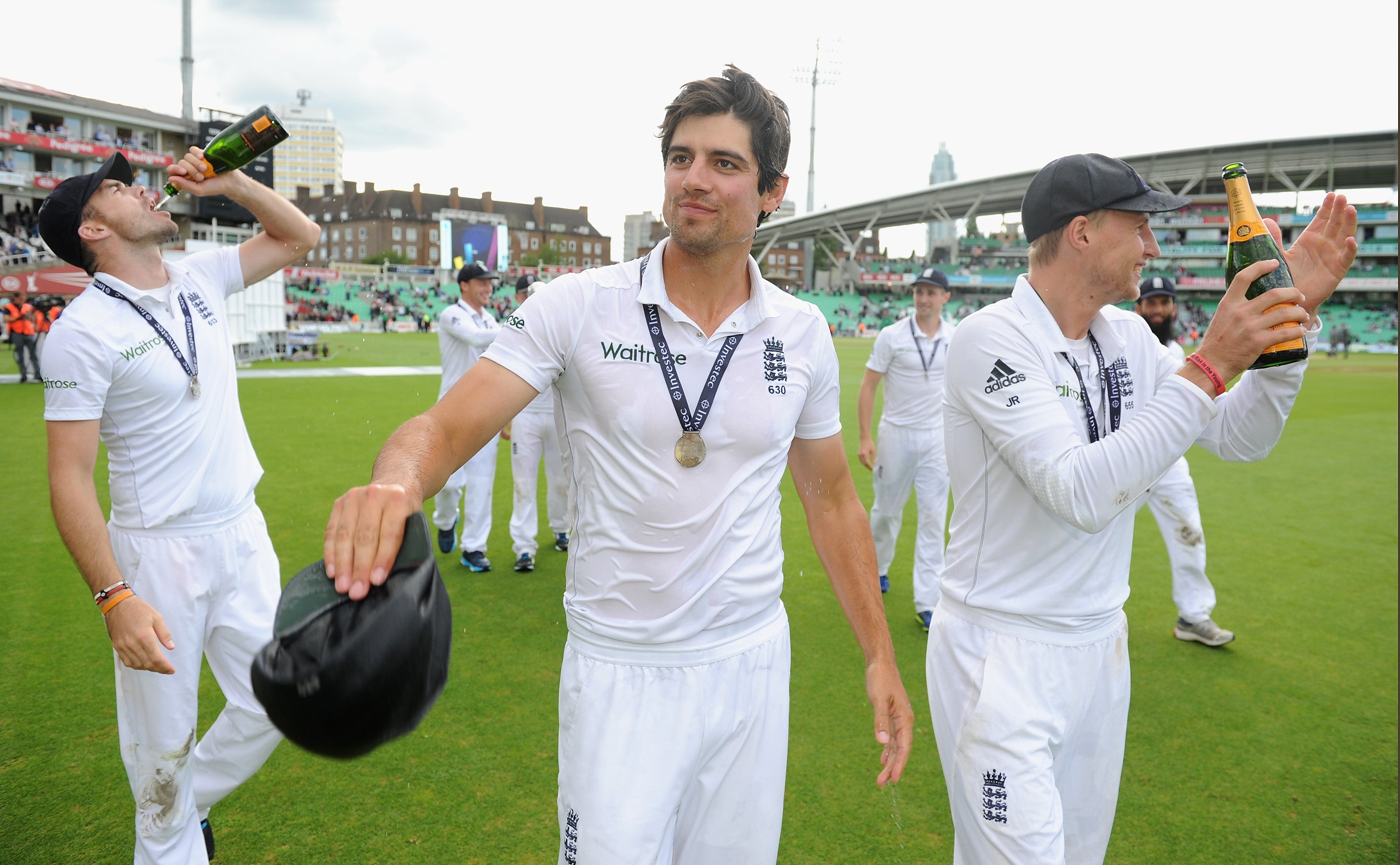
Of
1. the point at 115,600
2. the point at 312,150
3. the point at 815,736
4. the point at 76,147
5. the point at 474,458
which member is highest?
the point at 312,150

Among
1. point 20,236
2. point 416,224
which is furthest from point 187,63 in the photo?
point 416,224

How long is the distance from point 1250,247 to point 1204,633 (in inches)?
166

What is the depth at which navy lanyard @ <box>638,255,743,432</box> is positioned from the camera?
211 cm

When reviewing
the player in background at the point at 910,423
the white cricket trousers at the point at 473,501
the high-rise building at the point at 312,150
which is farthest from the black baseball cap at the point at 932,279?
the high-rise building at the point at 312,150

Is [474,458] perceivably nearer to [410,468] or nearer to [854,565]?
[854,565]

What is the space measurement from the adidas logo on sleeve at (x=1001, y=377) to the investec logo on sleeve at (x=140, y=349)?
280cm

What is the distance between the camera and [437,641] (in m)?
1.28

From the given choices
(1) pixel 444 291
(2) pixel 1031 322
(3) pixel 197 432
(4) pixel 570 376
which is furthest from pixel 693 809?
(1) pixel 444 291

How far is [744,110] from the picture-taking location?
2.18 meters

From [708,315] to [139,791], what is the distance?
8.35 ft

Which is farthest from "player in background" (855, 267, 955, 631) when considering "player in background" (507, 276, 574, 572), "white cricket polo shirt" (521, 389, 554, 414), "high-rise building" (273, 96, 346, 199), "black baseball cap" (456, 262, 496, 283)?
"high-rise building" (273, 96, 346, 199)

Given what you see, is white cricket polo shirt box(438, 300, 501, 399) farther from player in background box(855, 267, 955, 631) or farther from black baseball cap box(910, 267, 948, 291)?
black baseball cap box(910, 267, 948, 291)

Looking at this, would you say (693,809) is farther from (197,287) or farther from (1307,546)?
(1307,546)

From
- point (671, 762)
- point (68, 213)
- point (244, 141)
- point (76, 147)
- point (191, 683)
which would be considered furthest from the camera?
point (76, 147)
